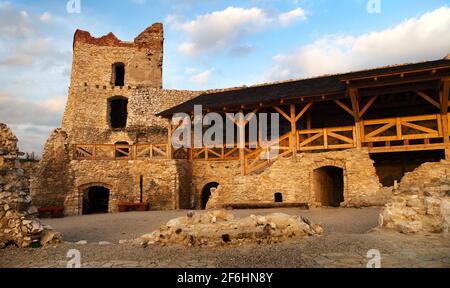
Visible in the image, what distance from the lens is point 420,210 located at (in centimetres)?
645

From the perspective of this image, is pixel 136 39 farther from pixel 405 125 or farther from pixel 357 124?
pixel 405 125

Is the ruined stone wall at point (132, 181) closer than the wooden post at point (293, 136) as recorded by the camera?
No

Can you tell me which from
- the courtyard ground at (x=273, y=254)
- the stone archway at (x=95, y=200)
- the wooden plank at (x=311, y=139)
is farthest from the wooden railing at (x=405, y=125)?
the stone archway at (x=95, y=200)

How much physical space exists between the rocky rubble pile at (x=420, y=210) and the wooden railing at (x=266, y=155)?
7514 millimetres

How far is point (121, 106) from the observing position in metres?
24.5

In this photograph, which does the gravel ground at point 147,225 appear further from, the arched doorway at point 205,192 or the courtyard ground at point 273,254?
the arched doorway at point 205,192

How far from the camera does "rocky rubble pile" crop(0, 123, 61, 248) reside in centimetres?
651

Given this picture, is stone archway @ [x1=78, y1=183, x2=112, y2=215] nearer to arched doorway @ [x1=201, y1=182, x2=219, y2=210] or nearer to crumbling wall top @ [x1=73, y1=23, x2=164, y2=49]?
arched doorway @ [x1=201, y1=182, x2=219, y2=210]

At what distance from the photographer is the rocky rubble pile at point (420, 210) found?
240 inches

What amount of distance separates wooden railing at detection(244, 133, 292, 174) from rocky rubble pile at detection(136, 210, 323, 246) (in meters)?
7.98

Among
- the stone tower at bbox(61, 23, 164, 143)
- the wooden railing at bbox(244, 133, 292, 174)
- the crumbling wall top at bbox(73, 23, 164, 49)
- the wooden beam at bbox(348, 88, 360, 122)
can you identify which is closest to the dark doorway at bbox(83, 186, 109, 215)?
the stone tower at bbox(61, 23, 164, 143)

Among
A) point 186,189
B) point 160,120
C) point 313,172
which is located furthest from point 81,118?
point 313,172
